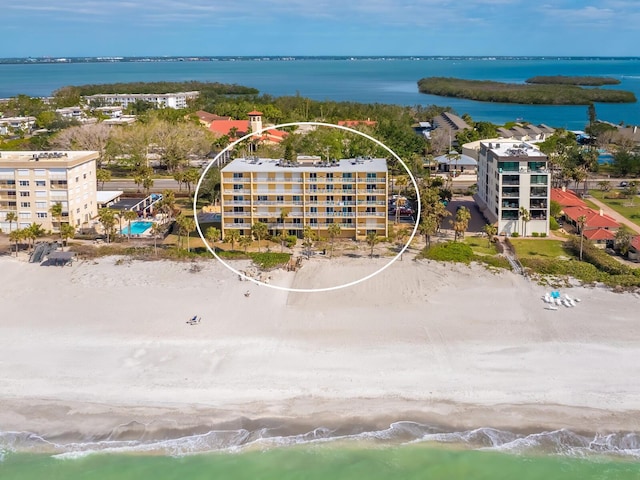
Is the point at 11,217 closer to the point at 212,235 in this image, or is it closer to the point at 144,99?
the point at 212,235

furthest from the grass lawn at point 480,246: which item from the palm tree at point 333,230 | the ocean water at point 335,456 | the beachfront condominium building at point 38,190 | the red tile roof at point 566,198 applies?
the beachfront condominium building at point 38,190

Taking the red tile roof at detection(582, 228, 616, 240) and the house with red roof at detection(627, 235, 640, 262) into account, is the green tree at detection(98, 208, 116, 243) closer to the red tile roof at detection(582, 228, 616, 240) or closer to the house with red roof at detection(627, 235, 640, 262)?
the red tile roof at detection(582, 228, 616, 240)

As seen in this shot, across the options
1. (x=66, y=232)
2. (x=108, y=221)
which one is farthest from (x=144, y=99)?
(x=66, y=232)

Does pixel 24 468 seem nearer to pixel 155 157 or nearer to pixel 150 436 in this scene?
pixel 150 436

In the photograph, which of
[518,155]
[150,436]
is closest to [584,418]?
[150,436]

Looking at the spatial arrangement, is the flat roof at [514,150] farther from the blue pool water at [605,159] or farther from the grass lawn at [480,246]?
the blue pool water at [605,159]

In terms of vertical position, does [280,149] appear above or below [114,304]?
above
